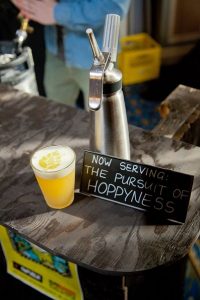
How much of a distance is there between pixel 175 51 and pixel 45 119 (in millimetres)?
2691

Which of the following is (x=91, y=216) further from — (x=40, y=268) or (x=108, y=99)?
(x=40, y=268)

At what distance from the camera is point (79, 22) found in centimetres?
190

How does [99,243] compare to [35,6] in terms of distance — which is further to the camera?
[35,6]

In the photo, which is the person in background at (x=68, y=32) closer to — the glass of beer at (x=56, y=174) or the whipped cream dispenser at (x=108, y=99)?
the whipped cream dispenser at (x=108, y=99)

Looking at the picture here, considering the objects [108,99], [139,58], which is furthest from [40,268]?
[139,58]

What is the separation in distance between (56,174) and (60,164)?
43 millimetres

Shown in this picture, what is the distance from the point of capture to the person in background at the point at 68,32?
6.03ft

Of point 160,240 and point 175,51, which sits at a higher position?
point 160,240

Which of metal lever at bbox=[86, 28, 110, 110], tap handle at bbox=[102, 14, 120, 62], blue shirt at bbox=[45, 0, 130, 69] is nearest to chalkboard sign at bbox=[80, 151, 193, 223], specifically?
metal lever at bbox=[86, 28, 110, 110]

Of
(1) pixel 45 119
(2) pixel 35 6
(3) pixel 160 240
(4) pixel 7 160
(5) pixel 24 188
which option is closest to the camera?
(3) pixel 160 240

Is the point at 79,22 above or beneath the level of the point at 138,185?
above

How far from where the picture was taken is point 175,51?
3.70 meters

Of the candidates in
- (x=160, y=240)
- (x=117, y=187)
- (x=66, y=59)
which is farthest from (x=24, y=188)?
(x=66, y=59)

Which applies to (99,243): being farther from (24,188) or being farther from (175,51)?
(175,51)
